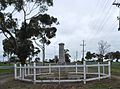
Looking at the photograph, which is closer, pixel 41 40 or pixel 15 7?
pixel 15 7

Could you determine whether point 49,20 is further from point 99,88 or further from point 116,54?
point 116,54

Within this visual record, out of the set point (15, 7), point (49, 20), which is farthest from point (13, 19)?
point (49, 20)

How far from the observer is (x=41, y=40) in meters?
51.6

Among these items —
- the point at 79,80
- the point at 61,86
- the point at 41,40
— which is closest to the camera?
the point at 61,86

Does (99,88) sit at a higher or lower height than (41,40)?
lower

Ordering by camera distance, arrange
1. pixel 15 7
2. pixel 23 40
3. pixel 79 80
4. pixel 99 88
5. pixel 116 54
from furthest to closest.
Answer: pixel 116 54, pixel 23 40, pixel 15 7, pixel 79 80, pixel 99 88

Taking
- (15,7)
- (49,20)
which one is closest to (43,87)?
(15,7)

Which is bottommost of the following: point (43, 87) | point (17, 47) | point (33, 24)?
point (43, 87)

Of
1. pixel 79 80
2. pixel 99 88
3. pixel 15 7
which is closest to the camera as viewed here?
pixel 99 88

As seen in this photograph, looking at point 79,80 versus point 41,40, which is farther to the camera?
point 41,40

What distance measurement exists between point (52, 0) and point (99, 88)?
31.9m

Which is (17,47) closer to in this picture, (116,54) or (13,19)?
(13,19)

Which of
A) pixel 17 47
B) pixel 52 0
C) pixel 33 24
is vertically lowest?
pixel 17 47

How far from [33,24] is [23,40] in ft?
10.3
